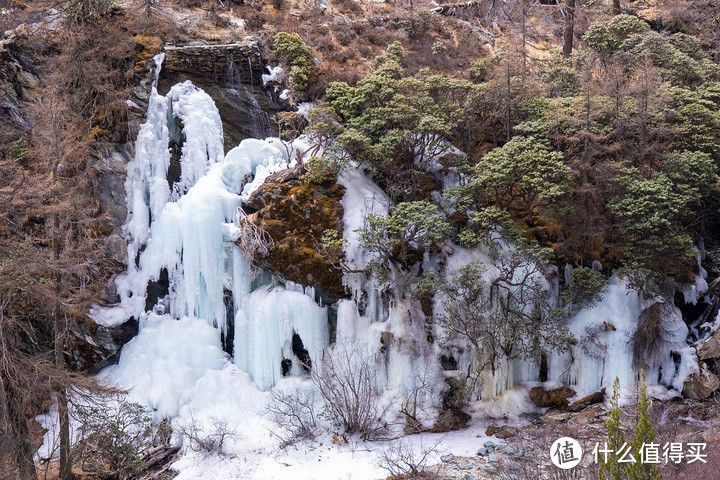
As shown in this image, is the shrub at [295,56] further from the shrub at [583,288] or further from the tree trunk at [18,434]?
the tree trunk at [18,434]

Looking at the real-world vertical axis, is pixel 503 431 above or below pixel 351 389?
below

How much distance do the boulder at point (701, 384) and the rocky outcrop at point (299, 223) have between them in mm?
8327

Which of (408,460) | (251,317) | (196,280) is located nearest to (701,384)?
(408,460)

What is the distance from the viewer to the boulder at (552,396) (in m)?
11.9

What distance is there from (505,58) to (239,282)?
33.4ft

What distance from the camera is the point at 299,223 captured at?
12953mm

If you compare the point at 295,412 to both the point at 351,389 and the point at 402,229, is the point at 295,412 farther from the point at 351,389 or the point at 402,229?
the point at 402,229

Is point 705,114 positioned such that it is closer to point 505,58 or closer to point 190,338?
point 505,58

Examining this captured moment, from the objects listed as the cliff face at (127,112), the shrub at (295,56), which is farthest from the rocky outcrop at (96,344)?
the shrub at (295,56)

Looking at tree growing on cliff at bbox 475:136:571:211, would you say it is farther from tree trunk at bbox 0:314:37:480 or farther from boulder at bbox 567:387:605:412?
tree trunk at bbox 0:314:37:480

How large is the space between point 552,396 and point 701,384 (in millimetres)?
3199

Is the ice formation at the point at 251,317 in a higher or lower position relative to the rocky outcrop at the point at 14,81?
lower

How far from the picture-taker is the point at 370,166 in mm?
13883

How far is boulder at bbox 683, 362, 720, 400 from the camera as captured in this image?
11.1m
